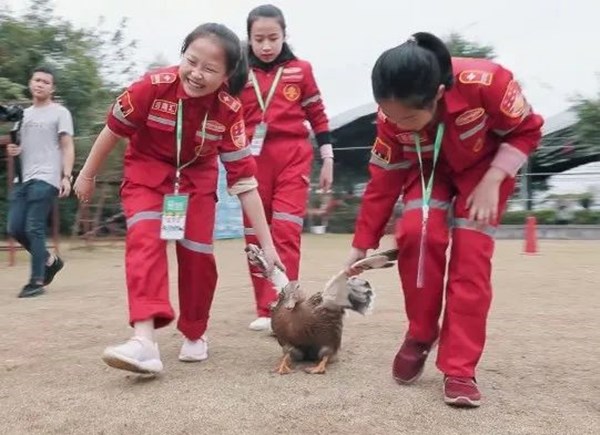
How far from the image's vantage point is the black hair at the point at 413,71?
2.65m

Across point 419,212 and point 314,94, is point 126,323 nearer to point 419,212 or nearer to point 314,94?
point 314,94

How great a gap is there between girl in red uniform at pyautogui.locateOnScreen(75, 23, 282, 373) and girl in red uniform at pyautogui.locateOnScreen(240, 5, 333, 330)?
29.5 inches

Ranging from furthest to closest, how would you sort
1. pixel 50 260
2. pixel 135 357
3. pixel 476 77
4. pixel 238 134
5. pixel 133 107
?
pixel 50 260 < pixel 238 134 < pixel 133 107 < pixel 135 357 < pixel 476 77

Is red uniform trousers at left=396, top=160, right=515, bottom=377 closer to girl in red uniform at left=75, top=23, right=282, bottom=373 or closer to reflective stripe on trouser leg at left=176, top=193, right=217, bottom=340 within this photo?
girl in red uniform at left=75, top=23, right=282, bottom=373

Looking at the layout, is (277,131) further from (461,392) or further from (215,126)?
(461,392)

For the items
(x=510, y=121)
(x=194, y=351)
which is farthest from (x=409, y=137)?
(x=194, y=351)

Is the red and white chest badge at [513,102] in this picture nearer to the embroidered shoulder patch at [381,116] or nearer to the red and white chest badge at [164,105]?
the embroidered shoulder patch at [381,116]

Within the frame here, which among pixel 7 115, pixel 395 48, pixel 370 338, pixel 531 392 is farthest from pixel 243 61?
pixel 7 115

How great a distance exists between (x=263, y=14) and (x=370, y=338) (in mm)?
1843

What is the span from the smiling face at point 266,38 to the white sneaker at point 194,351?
169 cm

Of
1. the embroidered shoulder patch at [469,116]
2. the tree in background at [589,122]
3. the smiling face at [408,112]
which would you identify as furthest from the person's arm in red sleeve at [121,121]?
the tree in background at [589,122]

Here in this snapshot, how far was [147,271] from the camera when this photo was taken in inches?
127

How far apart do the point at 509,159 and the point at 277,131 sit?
1818 mm

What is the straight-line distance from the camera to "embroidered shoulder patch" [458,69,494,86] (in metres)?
2.80
